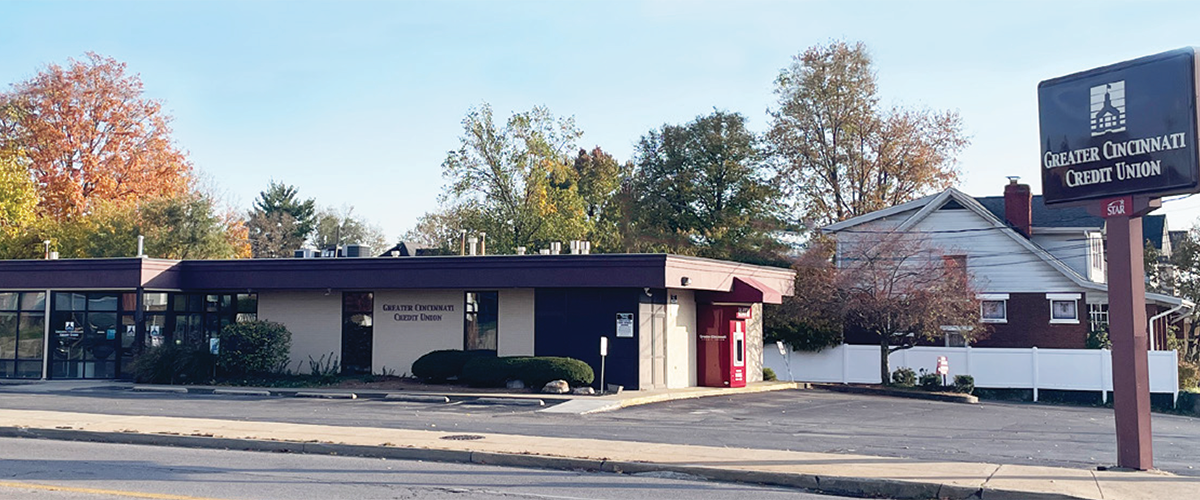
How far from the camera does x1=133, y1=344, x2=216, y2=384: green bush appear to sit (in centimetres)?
2873

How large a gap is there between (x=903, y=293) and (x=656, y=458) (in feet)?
71.9

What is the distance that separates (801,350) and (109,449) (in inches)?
1053

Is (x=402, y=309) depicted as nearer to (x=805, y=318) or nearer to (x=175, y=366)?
(x=175, y=366)

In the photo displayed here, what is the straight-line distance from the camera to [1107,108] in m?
13.2

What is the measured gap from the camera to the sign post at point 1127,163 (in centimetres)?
1255

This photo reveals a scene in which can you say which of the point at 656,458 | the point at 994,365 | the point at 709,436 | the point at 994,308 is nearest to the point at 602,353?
the point at 709,436

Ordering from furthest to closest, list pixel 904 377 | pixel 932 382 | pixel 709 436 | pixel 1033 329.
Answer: pixel 1033 329, pixel 904 377, pixel 932 382, pixel 709 436

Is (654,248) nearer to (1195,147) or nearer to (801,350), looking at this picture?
(801,350)

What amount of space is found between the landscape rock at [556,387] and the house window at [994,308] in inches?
781

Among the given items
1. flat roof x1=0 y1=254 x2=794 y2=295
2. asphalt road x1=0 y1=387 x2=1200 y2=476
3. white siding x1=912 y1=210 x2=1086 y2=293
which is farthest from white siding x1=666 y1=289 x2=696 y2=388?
white siding x1=912 y1=210 x2=1086 y2=293

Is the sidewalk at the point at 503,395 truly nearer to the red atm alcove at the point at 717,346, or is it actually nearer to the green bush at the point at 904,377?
the red atm alcove at the point at 717,346

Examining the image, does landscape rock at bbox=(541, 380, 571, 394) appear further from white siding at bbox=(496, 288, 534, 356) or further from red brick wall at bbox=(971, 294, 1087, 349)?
red brick wall at bbox=(971, 294, 1087, 349)

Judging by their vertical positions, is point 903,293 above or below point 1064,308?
above

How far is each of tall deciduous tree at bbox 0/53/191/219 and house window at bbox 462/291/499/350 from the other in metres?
28.1
